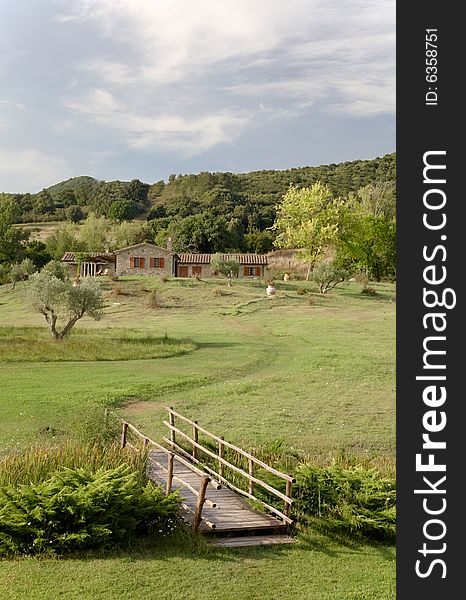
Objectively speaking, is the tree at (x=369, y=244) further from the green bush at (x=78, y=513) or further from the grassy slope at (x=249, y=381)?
the green bush at (x=78, y=513)

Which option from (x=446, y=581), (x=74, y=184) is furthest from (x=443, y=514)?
(x=74, y=184)

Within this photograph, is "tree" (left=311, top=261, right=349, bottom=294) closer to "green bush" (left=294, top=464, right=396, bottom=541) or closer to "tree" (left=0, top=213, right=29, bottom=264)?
"tree" (left=0, top=213, right=29, bottom=264)

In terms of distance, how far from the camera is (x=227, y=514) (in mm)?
11508

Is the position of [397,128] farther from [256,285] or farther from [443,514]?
[256,285]

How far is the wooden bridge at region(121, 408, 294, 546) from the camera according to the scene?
10758 millimetres

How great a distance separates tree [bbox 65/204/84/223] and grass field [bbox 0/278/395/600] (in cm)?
5068

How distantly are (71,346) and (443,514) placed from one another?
23.5 metres

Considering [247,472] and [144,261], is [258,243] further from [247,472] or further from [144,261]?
[247,472]

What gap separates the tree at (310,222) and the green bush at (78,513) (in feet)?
152

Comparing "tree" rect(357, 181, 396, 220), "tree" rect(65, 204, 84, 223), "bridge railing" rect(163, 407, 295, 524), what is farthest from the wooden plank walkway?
"tree" rect(65, 204, 84, 223)

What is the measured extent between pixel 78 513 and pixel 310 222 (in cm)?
4804

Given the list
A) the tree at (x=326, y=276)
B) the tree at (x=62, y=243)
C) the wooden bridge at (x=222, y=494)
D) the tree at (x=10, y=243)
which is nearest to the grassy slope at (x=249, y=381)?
the wooden bridge at (x=222, y=494)

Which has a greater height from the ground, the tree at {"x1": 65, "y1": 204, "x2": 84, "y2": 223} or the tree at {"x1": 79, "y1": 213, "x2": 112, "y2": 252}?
the tree at {"x1": 65, "y1": 204, "x2": 84, "y2": 223}

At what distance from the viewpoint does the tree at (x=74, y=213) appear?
9556 centimetres
